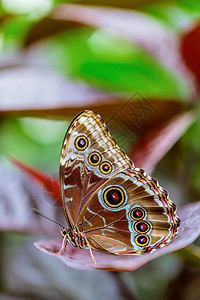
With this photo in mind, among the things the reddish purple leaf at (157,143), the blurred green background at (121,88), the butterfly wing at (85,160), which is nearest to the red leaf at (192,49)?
the blurred green background at (121,88)

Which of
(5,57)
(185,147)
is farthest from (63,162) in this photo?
(5,57)

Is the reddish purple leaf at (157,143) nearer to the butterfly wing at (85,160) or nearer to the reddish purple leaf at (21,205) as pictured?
the butterfly wing at (85,160)

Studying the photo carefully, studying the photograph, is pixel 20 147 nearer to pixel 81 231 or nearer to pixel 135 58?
pixel 135 58

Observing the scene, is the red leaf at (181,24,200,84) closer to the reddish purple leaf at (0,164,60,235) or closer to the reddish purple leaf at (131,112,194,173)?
the reddish purple leaf at (131,112,194,173)

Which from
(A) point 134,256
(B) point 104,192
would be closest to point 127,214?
(B) point 104,192

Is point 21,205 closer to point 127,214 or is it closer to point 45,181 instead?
point 45,181

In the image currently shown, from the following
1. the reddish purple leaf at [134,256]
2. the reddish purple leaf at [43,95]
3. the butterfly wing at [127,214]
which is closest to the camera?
the reddish purple leaf at [134,256]
